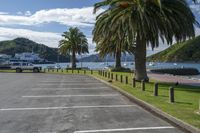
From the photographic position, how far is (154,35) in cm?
3216

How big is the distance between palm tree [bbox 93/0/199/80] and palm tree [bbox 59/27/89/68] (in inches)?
2254

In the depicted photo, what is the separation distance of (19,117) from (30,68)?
61177 millimetres

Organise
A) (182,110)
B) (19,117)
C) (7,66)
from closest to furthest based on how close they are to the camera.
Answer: (19,117) < (182,110) < (7,66)

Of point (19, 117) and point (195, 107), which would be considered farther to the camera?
point (195, 107)

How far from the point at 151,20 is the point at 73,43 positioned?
61.5m

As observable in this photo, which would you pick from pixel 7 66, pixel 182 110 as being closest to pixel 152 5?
pixel 182 110

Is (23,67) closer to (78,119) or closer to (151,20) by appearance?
(151,20)

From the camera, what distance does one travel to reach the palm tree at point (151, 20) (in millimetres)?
31500

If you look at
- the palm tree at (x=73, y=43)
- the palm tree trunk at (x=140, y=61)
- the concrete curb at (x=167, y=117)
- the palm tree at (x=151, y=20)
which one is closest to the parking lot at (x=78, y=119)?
the concrete curb at (x=167, y=117)

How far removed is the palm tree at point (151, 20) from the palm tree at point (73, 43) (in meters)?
57.2

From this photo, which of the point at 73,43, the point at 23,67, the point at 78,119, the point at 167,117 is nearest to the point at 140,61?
the point at 167,117

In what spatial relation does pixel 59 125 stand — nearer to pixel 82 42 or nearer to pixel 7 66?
pixel 7 66

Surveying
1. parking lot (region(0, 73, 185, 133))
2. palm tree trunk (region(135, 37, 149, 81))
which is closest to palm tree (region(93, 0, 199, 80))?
palm tree trunk (region(135, 37, 149, 81))

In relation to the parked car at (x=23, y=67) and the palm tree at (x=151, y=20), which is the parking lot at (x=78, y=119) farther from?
the parked car at (x=23, y=67)
